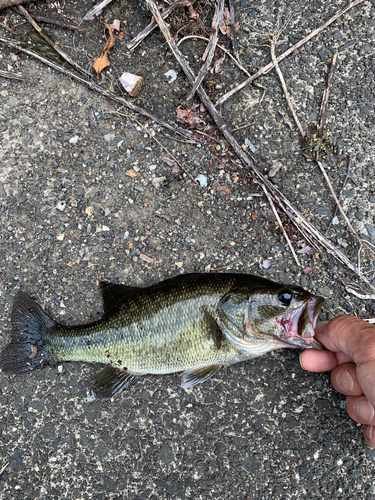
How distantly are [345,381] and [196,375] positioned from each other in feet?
4.37

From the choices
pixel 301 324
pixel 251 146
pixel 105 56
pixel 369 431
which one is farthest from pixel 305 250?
pixel 105 56

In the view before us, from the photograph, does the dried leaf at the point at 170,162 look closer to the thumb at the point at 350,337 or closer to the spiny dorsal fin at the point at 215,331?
the spiny dorsal fin at the point at 215,331

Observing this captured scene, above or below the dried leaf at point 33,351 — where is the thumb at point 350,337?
below

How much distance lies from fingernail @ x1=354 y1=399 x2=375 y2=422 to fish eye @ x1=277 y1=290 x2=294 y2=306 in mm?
1155

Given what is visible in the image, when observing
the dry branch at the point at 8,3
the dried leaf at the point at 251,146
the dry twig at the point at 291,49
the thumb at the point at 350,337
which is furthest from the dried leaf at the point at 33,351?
the dry branch at the point at 8,3

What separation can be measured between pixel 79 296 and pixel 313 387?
2520 millimetres

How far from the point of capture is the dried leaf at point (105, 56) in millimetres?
3314

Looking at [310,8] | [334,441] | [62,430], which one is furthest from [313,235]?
[62,430]

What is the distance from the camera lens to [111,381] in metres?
3.18

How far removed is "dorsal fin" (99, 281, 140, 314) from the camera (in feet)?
10.5

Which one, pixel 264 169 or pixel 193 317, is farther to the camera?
pixel 264 169

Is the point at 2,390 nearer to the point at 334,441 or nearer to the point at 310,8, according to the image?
the point at 334,441

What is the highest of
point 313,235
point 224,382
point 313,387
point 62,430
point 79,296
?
point 79,296

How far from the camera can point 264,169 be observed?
3.39 m
